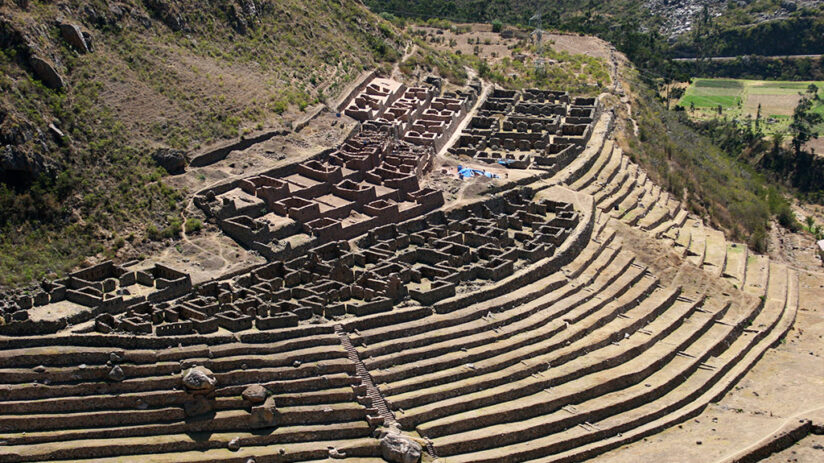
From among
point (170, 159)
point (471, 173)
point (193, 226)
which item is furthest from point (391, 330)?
point (471, 173)

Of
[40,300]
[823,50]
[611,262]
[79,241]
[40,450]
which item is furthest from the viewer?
[823,50]

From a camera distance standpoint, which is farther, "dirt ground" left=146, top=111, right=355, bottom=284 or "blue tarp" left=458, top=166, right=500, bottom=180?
"blue tarp" left=458, top=166, right=500, bottom=180

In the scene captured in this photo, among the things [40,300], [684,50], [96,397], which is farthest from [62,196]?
[684,50]

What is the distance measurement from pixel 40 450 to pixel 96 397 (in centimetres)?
237

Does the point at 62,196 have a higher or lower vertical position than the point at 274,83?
lower

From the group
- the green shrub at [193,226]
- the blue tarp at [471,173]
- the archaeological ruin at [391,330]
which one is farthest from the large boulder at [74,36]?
the blue tarp at [471,173]

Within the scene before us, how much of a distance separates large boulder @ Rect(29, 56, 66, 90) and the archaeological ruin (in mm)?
8287

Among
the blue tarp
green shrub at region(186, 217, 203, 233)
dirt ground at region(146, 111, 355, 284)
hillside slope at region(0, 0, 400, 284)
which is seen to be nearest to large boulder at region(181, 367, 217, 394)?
dirt ground at region(146, 111, 355, 284)

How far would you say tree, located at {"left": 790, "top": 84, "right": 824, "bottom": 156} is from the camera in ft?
254

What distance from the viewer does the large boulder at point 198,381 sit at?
29.6m

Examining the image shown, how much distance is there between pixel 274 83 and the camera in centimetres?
5431

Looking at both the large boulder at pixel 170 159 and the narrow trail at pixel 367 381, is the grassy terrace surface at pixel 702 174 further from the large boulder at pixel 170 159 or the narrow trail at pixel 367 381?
the narrow trail at pixel 367 381

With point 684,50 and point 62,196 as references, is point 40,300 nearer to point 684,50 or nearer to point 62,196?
point 62,196

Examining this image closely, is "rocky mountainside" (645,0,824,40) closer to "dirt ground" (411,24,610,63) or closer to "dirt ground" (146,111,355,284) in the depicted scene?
"dirt ground" (411,24,610,63)
